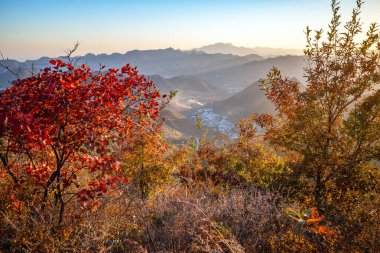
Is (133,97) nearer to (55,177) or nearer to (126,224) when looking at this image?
(55,177)

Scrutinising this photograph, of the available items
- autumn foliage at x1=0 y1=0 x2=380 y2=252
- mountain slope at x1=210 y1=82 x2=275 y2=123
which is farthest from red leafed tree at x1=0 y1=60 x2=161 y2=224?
mountain slope at x1=210 y1=82 x2=275 y2=123

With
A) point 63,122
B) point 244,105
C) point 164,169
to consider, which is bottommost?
point 244,105

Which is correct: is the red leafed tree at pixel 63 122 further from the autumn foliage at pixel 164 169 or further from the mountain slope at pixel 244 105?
the mountain slope at pixel 244 105

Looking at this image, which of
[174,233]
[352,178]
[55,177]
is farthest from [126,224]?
[352,178]

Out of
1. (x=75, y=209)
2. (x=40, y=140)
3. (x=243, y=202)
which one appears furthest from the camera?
(x=243, y=202)

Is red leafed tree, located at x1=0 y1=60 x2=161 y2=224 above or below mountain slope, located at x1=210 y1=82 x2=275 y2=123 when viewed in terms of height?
above

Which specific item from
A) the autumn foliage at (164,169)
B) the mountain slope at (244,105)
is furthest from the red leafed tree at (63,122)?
the mountain slope at (244,105)

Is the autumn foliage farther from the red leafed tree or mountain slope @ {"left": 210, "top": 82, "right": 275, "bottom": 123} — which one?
mountain slope @ {"left": 210, "top": 82, "right": 275, "bottom": 123}

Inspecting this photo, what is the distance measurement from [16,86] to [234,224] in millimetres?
5700

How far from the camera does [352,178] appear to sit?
833cm

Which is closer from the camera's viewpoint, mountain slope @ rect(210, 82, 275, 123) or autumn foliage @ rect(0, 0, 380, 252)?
autumn foliage @ rect(0, 0, 380, 252)

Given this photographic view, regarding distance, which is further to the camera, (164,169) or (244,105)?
(244,105)

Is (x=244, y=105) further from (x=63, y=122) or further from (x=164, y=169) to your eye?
(x=63, y=122)

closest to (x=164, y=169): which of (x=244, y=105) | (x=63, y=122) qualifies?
(x=63, y=122)
